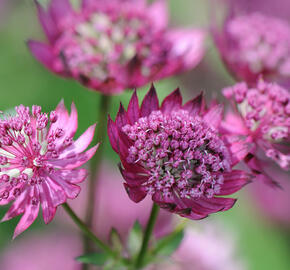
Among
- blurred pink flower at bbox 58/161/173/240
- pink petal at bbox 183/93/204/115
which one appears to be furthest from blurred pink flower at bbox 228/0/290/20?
pink petal at bbox 183/93/204/115

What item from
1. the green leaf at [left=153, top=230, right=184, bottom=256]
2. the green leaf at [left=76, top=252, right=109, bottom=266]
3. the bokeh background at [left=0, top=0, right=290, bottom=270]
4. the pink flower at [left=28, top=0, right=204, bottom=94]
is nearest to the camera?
the green leaf at [left=76, top=252, right=109, bottom=266]

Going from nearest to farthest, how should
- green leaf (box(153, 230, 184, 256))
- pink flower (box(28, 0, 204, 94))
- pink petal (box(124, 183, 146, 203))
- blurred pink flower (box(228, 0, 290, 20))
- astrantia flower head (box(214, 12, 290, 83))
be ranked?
pink petal (box(124, 183, 146, 203)) < green leaf (box(153, 230, 184, 256)) < pink flower (box(28, 0, 204, 94)) < astrantia flower head (box(214, 12, 290, 83)) < blurred pink flower (box(228, 0, 290, 20))

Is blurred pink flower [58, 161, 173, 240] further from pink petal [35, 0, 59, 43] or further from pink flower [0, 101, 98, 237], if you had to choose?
pink flower [0, 101, 98, 237]

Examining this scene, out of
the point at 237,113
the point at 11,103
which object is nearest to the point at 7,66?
the point at 11,103

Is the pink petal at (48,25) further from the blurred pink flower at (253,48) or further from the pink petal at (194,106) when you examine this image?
the pink petal at (194,106)

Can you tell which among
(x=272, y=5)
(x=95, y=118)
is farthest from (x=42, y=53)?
(x=272, y=5)

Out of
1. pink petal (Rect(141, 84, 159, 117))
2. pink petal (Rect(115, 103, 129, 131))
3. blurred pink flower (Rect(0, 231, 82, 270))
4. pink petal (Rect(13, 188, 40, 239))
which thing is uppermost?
pink petal (Rect(115, 103, 129, 131))

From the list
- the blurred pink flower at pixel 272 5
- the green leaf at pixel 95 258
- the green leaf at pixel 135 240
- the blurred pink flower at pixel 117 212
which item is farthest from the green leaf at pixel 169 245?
the blurred pink flower at pixel 272 5
